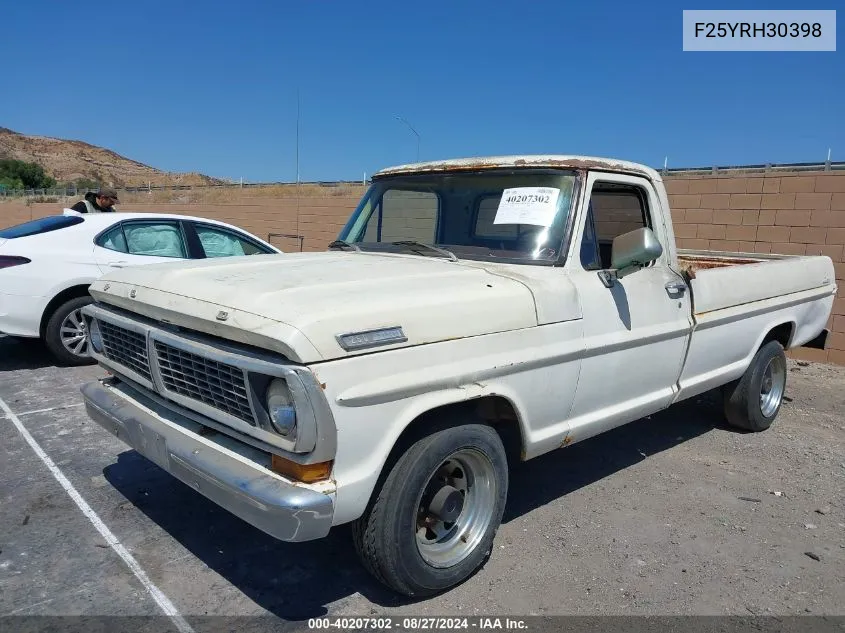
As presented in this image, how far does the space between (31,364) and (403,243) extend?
4705mm

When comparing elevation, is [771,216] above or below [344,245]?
above

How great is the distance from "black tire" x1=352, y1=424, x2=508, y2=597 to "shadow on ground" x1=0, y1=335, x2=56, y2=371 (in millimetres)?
5196

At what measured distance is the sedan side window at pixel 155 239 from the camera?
22.3 ft

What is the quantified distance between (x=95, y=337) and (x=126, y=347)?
0.51 meters

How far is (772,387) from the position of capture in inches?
216

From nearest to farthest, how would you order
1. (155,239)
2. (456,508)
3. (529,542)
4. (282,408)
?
(282,408) < (456,508) < (529,542) < (155,239)

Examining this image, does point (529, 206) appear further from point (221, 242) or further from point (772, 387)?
point (221, 242)

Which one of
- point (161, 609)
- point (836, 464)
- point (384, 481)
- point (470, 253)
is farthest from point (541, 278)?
point (836, 464)

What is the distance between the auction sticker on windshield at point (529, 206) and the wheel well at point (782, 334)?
9.07 ft

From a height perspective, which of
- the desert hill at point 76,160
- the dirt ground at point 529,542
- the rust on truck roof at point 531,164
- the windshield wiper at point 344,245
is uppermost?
the desert hill at point 76,160

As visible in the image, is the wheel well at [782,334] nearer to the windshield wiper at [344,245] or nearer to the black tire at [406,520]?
the windshield wiper at [344,245]

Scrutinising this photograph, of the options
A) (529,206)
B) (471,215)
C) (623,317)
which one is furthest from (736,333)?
(471,215)

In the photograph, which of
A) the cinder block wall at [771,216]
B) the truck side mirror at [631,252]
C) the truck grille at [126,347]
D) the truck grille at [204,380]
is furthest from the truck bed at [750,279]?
the truck grille at [126,347]

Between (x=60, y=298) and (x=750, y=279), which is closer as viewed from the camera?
(x=750, y=279)
